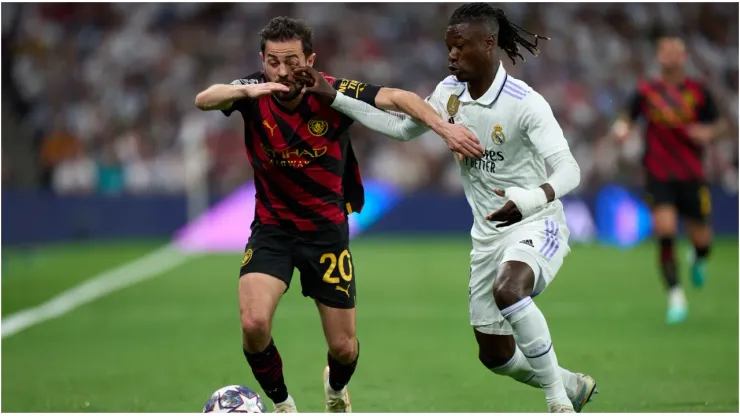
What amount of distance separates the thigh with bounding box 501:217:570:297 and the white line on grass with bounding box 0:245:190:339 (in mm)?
6297

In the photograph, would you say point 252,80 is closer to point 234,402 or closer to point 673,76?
point 234,402

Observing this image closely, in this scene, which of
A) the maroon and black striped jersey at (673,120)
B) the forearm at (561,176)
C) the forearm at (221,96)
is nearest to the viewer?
the forearm at (561,176)

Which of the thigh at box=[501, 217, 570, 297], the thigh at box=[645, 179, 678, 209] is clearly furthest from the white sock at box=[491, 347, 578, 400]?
the thigh at box=[645, 179, 678, 209]

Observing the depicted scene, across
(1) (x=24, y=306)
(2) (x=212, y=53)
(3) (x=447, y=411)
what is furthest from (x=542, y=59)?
(3) (x=447, y=411)

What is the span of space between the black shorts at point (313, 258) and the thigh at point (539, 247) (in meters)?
0.94

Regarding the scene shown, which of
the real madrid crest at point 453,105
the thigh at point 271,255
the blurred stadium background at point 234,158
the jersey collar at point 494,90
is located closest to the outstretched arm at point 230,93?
the thigh at point 271,255

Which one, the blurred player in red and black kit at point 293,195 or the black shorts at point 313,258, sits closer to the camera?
the blurred player in red and black kit at point 293,195

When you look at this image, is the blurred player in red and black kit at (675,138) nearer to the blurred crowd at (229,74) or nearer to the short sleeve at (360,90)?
the short sleeve at (360,90)

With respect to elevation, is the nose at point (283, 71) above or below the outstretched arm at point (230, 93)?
above

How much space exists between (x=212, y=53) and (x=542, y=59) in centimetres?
685

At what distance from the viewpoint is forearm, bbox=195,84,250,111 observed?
6254 mm

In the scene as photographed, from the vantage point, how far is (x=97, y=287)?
1530 centimetres

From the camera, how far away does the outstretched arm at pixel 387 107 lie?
20.4ft

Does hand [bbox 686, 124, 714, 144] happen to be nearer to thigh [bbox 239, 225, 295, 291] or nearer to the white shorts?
the white shorts
